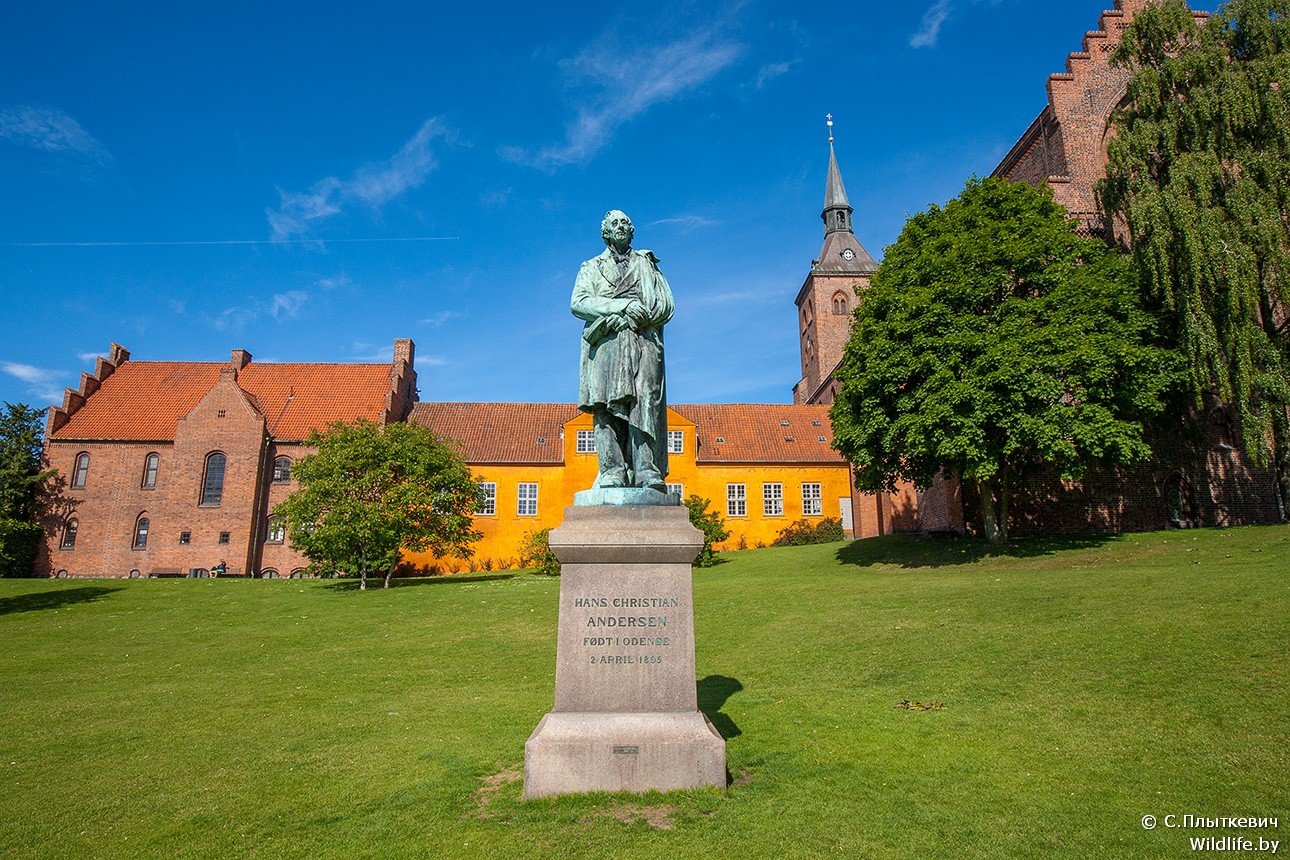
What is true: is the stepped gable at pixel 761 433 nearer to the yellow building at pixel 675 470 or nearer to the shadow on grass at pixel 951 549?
the yellow building at pixel 675 470

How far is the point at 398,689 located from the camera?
34.5 feet

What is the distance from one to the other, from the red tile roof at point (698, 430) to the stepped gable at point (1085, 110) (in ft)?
58.8

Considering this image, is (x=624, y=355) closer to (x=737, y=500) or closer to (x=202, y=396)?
(x=737, y=500)

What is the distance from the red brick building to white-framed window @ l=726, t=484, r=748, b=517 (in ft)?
66.0

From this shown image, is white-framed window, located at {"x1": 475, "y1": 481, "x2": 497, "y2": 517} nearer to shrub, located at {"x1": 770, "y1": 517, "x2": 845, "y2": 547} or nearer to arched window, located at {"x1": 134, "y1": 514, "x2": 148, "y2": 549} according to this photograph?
shrub, located at {"x1": 770, "y1": 517, "x2": 845, "y2": 547}

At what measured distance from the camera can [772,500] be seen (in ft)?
133

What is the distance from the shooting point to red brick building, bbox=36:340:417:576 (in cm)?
3669

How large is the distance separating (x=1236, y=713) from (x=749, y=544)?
32918mm

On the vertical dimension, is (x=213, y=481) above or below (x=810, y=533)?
above

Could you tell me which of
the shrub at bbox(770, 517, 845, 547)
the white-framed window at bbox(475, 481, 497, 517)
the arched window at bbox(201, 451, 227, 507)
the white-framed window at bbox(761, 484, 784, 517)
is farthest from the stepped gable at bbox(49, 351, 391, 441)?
the shrub at bbox(770, 517, 845, 547)

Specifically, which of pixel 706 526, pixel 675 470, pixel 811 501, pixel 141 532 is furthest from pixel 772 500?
pixel 141 532

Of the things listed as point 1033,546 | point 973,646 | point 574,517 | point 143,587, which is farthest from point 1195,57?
point 143,587

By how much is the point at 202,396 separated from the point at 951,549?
4078cm

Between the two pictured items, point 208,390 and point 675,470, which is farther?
point 208,390
